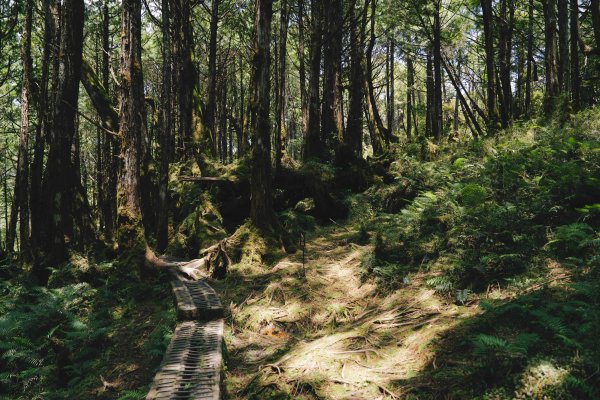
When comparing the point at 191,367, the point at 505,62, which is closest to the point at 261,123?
the point at 191,367

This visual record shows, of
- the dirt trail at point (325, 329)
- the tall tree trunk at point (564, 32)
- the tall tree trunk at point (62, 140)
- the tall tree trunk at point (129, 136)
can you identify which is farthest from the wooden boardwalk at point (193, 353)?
the tall tree trunk at point (564, 32)

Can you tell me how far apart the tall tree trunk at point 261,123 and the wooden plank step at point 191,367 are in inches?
149

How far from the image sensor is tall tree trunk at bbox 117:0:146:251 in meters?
8.37

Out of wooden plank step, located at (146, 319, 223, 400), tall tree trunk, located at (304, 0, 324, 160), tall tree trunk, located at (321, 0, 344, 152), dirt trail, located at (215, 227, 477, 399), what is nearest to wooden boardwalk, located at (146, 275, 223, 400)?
wooden plank step, located at (146, 319, 223, 400)

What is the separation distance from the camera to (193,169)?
1455cm

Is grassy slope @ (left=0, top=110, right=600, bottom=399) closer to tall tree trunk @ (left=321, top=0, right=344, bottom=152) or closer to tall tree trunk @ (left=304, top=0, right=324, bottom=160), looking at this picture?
tall tree trunk @ (left=304, top=0, right=324, bottom=160)

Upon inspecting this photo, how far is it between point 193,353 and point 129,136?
18.3 ft

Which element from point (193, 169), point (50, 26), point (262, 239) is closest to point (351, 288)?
point (262, 239)

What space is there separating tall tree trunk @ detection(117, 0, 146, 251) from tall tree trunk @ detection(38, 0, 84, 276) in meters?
2.50

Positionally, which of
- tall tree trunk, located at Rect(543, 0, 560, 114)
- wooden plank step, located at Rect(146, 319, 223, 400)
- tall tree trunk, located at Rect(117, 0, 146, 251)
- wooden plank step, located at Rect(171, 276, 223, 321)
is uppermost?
tall tree trunk, located at Rect(543, 0, 560, 114)

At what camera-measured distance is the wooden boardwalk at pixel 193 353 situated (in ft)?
12.0

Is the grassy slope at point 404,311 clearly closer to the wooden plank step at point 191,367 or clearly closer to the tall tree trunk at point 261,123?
the wooden plank step at point 191,367

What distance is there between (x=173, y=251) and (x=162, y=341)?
5.29 metres

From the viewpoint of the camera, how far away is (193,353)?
4.44 meters
